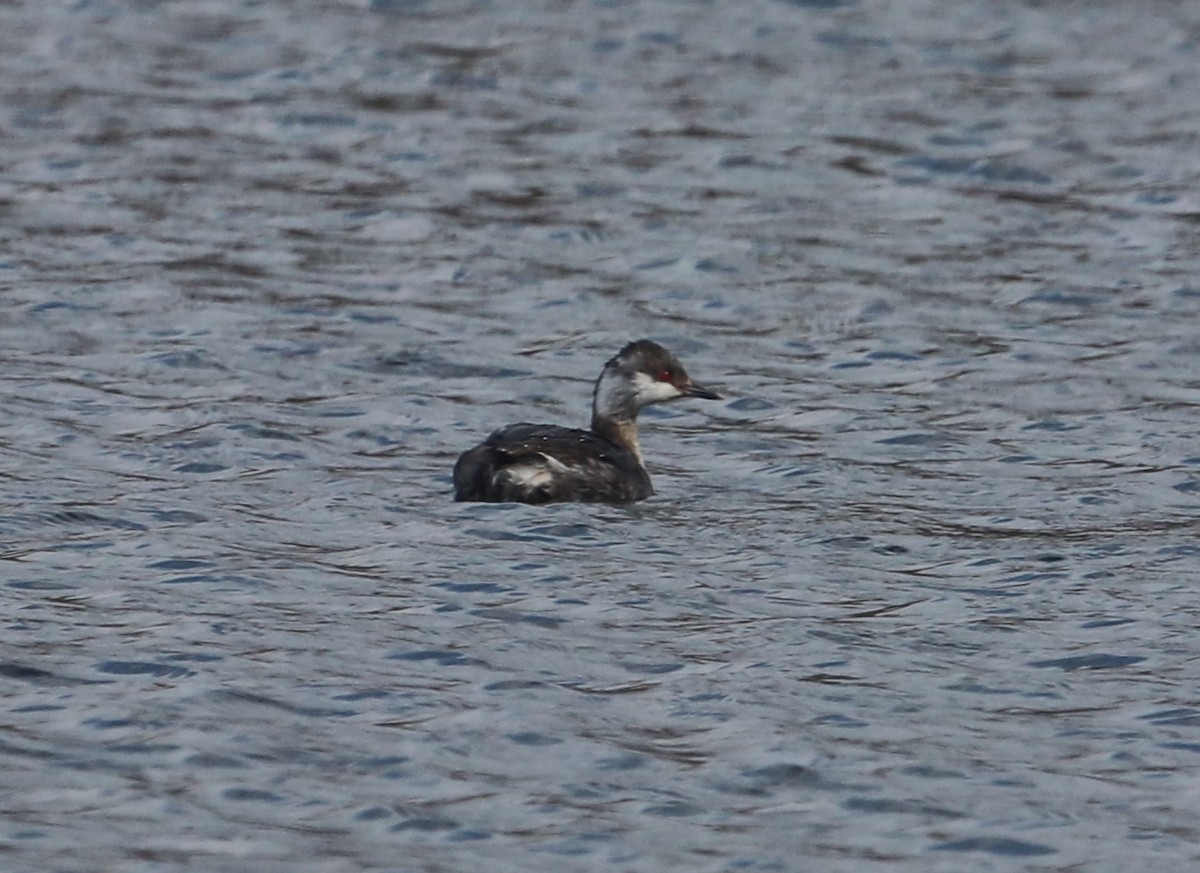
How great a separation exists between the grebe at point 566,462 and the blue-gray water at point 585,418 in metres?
0.16

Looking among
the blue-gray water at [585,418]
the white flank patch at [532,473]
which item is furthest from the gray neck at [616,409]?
the white flank patch at [532,473]

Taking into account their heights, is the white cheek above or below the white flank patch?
above

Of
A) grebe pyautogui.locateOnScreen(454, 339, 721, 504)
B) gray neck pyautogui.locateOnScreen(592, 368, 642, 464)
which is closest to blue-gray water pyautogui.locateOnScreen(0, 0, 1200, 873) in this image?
grebe pyautogui.locateOnScreen(454, 339, 721, 504)

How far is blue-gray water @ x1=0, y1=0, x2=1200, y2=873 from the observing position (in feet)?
26.0

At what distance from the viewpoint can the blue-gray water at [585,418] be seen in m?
7.92

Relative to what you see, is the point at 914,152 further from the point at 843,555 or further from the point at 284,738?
the point at 284,738

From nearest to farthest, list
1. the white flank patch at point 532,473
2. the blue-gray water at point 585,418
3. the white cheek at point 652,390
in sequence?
the blue-gray water at point 585,418
the white flank patch at point 532,473
the white cheek at point 652,390

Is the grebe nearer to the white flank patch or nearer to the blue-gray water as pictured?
the white flank patch

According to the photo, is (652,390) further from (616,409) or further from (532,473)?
(532,473)

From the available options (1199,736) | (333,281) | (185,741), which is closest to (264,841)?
(185,741)

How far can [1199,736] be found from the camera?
332 inches

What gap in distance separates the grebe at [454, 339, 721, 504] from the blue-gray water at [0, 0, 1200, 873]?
0.16 meters

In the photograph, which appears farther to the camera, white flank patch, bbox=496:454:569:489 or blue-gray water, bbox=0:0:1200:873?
white flank patch, bbox=496:454:569:489

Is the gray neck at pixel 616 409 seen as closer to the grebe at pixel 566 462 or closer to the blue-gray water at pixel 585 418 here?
the grebe at pixel 566 462
